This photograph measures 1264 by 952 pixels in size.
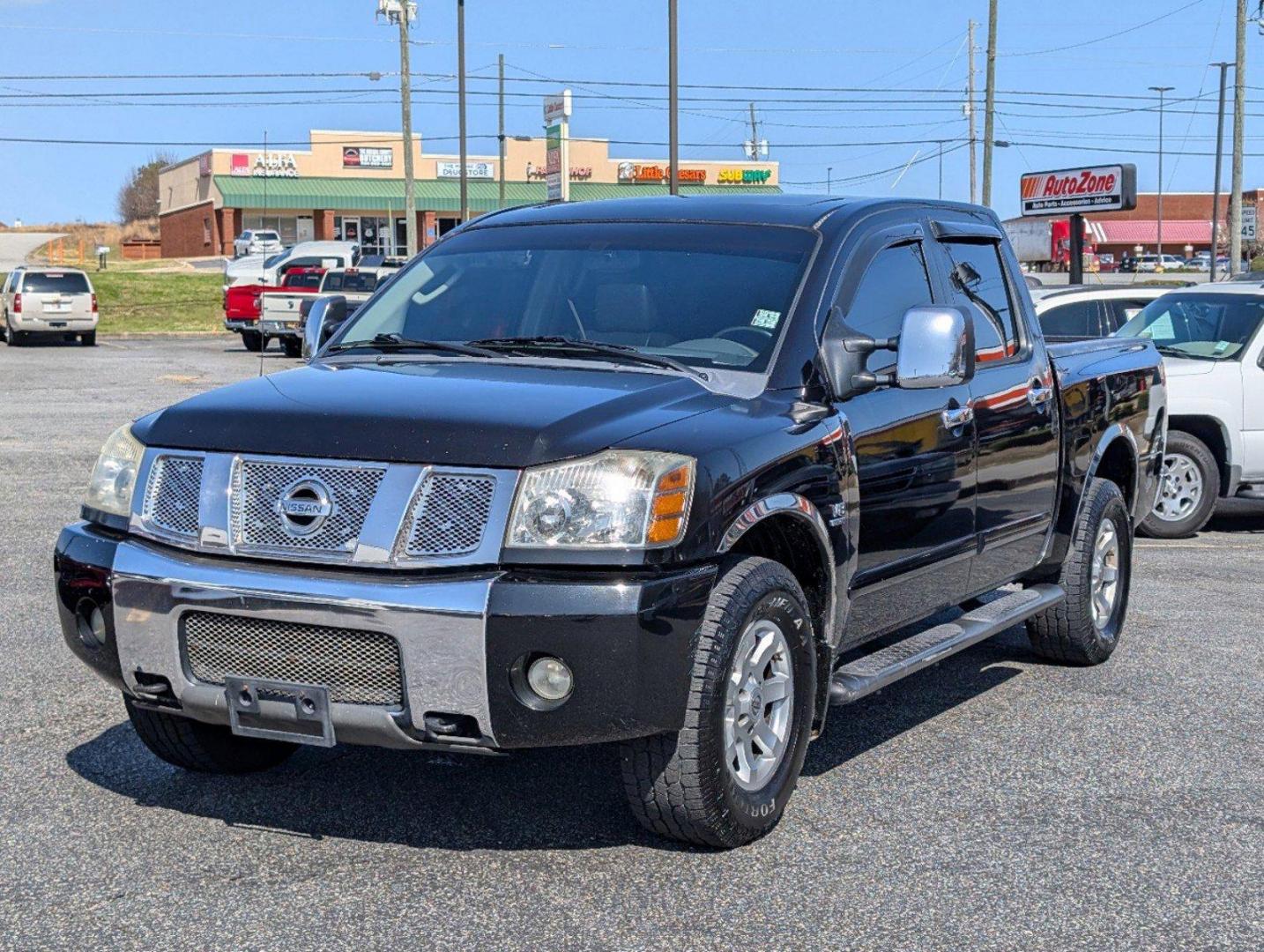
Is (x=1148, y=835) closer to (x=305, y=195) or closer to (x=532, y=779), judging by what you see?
(x=532, y=779)

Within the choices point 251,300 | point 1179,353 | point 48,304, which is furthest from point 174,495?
point 48,304

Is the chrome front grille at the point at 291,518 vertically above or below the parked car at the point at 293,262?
below

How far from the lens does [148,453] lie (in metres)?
5.00

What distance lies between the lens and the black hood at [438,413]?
4.59 metres

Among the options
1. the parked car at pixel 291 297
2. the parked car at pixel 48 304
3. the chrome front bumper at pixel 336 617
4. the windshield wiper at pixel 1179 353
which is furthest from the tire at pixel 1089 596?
the parked car at pixel 48 304

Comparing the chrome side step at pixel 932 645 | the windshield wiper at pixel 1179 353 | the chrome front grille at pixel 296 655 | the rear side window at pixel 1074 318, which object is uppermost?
the rear side window at pixel 1074 318

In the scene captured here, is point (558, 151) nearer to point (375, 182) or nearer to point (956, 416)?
point (956, 416)

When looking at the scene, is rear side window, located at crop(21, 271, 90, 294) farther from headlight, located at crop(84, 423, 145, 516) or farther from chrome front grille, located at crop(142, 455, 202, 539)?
chrome front grille, located at crop(142, 455, 202, 539)

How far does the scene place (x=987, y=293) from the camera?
707 centimetres

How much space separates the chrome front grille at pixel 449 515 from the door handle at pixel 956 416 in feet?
7.29

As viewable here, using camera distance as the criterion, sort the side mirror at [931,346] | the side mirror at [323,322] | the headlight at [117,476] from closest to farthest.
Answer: the headlight at [117,476]
the side mirror at [931,346]
the side mirror at [323,322]

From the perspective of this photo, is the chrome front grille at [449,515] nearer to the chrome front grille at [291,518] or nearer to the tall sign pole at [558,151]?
the chrome front grille at [291,518]

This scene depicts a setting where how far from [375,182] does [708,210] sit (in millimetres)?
80629

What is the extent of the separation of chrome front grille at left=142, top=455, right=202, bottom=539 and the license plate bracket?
0.47 m
